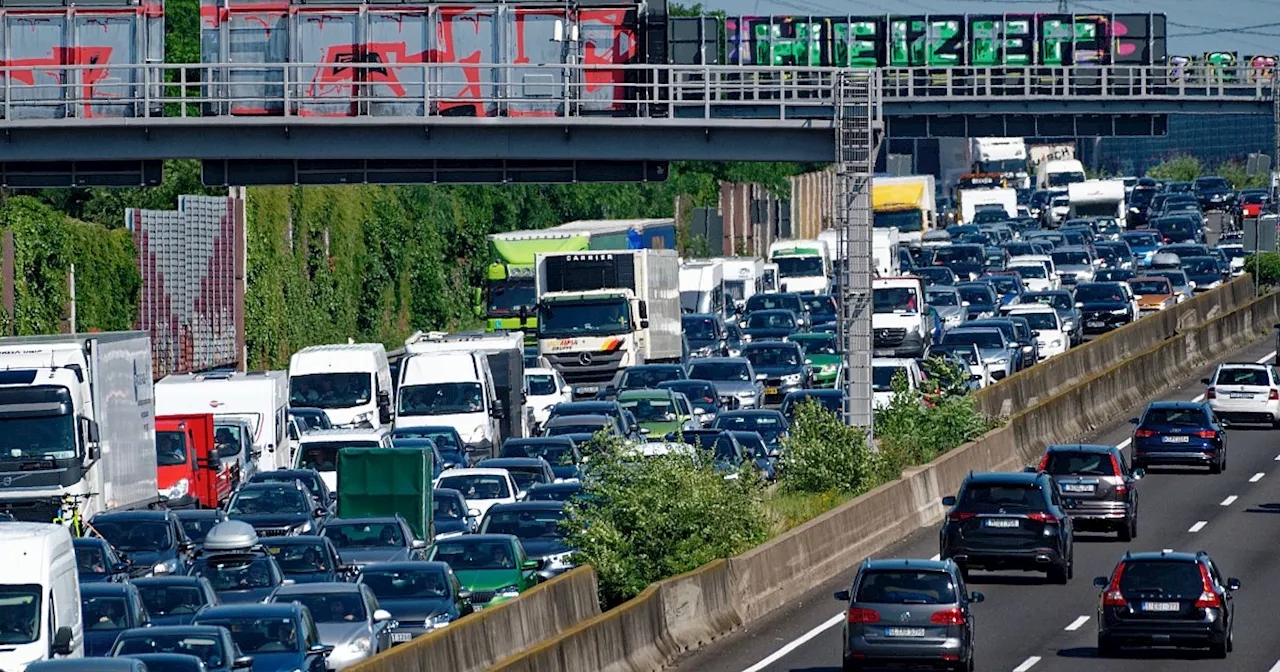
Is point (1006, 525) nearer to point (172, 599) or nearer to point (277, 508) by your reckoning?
point (277, 508)

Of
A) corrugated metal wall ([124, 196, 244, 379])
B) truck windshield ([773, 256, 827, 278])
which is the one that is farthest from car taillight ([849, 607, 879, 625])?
truck windshield ([773, 256, 827, 278])

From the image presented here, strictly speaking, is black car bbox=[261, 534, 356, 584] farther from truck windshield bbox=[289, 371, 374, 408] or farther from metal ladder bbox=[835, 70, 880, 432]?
truck windshield bbox=[289, 371, 374, 408]

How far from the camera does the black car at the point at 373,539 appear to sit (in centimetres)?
3133

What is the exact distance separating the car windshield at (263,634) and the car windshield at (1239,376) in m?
32.3

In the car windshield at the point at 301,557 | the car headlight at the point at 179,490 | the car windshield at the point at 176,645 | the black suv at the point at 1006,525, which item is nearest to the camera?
the car windshield at the point at 176,645

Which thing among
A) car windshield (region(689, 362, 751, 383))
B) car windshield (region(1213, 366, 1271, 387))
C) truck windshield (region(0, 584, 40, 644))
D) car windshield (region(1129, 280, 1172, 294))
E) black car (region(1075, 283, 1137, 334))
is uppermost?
car windshield (region(1129, 280, 1172, 294))

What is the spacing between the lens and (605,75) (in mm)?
47469

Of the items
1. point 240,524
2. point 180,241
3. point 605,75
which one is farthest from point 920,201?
point 240,524

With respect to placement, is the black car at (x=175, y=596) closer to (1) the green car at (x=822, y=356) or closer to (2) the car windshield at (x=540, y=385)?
(2) the car windshield at (x=540, y=385)

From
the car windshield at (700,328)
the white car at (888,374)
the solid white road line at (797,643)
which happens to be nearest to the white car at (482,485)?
the solid white road line at (797,643)

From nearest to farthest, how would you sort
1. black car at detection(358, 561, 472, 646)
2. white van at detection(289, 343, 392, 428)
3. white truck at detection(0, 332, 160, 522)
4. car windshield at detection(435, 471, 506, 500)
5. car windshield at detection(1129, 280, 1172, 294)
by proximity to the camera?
black car at detection(358, 561, 472, 646), white truck at detection(0, 332, 160, 522), car windshield at detection(435, 471, 506, 500), white van at detection(289, 343, 392, 428), car windshield at detection(1129, 280, 1172, 294)

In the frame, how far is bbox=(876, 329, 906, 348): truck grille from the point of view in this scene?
5872cm

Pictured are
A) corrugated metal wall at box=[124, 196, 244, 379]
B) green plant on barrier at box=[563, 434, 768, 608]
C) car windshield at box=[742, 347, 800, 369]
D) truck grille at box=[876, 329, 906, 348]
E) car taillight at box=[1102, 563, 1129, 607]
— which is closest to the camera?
car taillight at box=[1102, 563, 1129, 607]

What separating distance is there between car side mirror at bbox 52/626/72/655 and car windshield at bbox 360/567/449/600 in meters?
5.51
